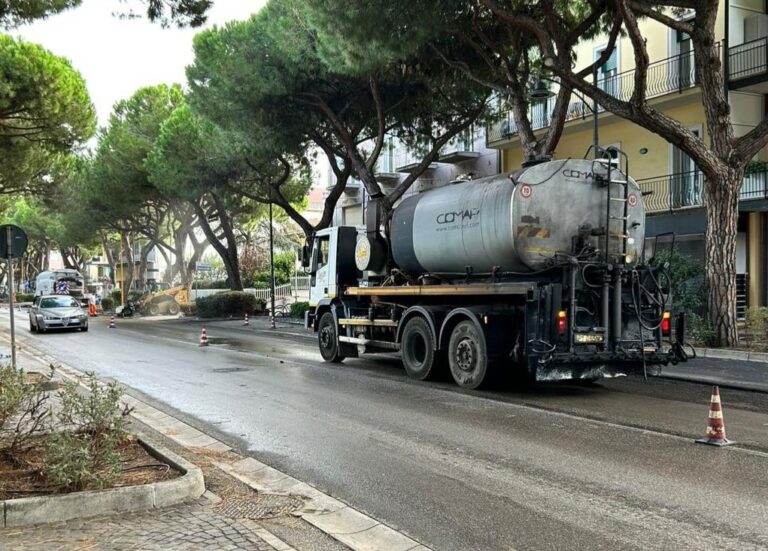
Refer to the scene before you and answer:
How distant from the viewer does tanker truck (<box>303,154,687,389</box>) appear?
9.52 meters

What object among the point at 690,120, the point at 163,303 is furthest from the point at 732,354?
the point at 163,303

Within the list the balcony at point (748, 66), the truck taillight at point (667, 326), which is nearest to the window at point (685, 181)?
the balcony at point (748, 66)

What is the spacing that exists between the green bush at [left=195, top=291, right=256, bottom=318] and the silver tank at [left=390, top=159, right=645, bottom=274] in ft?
80.4

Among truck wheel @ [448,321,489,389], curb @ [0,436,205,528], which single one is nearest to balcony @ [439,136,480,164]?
truck wheel @ [448,321,489,389]

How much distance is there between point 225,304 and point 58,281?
81.4 ft

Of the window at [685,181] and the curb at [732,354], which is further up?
the window at [685,181]

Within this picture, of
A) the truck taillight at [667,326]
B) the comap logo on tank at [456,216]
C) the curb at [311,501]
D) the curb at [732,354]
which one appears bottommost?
the curb at [311,501]

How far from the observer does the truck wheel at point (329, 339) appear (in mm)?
14594

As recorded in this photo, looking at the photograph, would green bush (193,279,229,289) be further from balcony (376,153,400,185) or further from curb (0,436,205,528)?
curb (0,436,205,528)

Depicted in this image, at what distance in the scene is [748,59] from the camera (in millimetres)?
19609

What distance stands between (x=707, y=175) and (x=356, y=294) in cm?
774

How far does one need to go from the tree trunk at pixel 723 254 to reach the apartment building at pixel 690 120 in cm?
572

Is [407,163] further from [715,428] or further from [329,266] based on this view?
[715,428]

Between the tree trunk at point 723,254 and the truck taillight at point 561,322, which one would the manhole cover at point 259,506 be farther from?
the tree trunk at point 723,254
